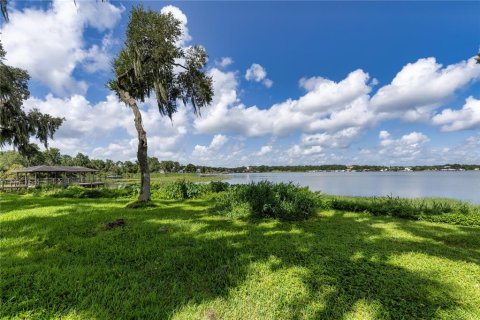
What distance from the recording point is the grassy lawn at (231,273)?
2830 mm

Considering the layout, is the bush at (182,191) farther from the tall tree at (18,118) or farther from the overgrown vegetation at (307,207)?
the tall tree at (18,118)

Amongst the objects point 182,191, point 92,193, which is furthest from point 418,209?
point 92,193

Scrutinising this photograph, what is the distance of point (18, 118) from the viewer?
19266mm

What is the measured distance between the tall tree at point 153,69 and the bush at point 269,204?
431 centimetres

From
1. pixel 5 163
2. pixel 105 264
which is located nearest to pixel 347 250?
pixel 105 264

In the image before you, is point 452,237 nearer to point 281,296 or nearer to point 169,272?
point 281,296

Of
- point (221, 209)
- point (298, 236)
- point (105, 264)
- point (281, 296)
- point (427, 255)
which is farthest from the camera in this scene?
point (221, 209)

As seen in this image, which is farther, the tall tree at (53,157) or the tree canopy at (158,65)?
the tall tree at (53,157)

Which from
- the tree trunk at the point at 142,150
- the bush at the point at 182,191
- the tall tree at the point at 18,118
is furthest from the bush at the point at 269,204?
the tall tree at the point at 18,118

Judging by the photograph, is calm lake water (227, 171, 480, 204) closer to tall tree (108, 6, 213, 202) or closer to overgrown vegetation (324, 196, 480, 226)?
overgrown vegetation (324, 196, 480, 226)

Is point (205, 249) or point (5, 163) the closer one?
point (205, 249)

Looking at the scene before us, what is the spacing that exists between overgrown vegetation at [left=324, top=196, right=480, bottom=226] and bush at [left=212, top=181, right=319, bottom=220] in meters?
2.46

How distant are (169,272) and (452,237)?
7028mm

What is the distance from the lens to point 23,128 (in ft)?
64.7
